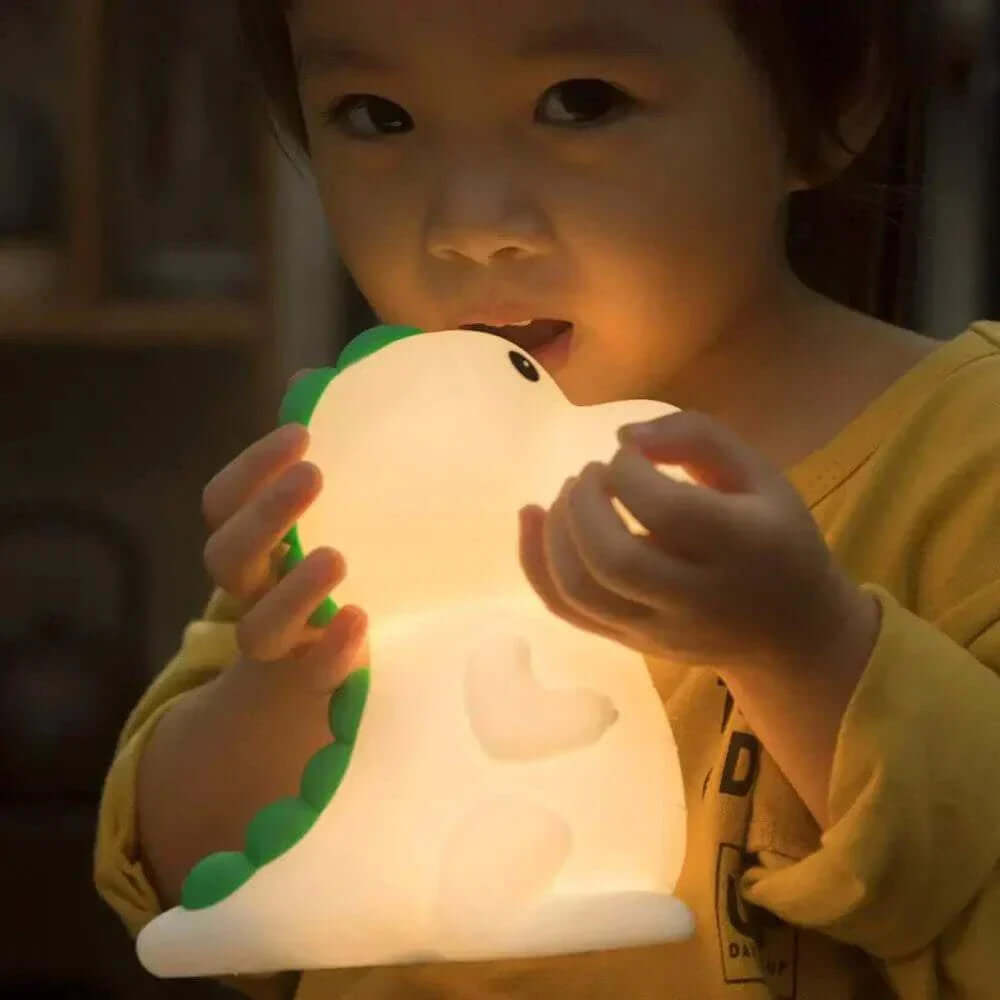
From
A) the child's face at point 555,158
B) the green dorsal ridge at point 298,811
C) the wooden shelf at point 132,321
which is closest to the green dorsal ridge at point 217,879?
the green dorsal ridge at point 298,811

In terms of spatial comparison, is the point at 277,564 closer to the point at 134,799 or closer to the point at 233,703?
the point at 233,703

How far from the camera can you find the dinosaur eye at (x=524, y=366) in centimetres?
52

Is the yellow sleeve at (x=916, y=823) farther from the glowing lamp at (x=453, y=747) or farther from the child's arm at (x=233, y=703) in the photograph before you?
the child's arm at (x=233, y=703)

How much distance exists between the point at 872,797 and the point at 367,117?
37 cm

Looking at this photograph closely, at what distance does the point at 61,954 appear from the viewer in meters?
1.62

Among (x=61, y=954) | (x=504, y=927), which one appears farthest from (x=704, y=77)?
(x=61, y=954)

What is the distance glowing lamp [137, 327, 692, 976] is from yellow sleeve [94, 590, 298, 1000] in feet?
0.68

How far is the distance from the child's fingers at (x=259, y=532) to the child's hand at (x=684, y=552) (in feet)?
0.24

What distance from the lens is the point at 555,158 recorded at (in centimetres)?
66

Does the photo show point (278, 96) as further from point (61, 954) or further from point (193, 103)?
point (61, 954)

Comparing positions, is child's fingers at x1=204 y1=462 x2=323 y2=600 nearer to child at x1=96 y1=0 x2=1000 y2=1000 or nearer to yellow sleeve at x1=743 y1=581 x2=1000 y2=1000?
child at x1=96 y1=0 x2=1000 y2=1000

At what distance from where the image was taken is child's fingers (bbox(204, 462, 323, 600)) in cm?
51

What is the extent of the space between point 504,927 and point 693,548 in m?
0.13

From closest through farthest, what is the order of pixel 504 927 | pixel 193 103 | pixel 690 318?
pixel 504 927 → pixel 690 318 → pixel 193 103
